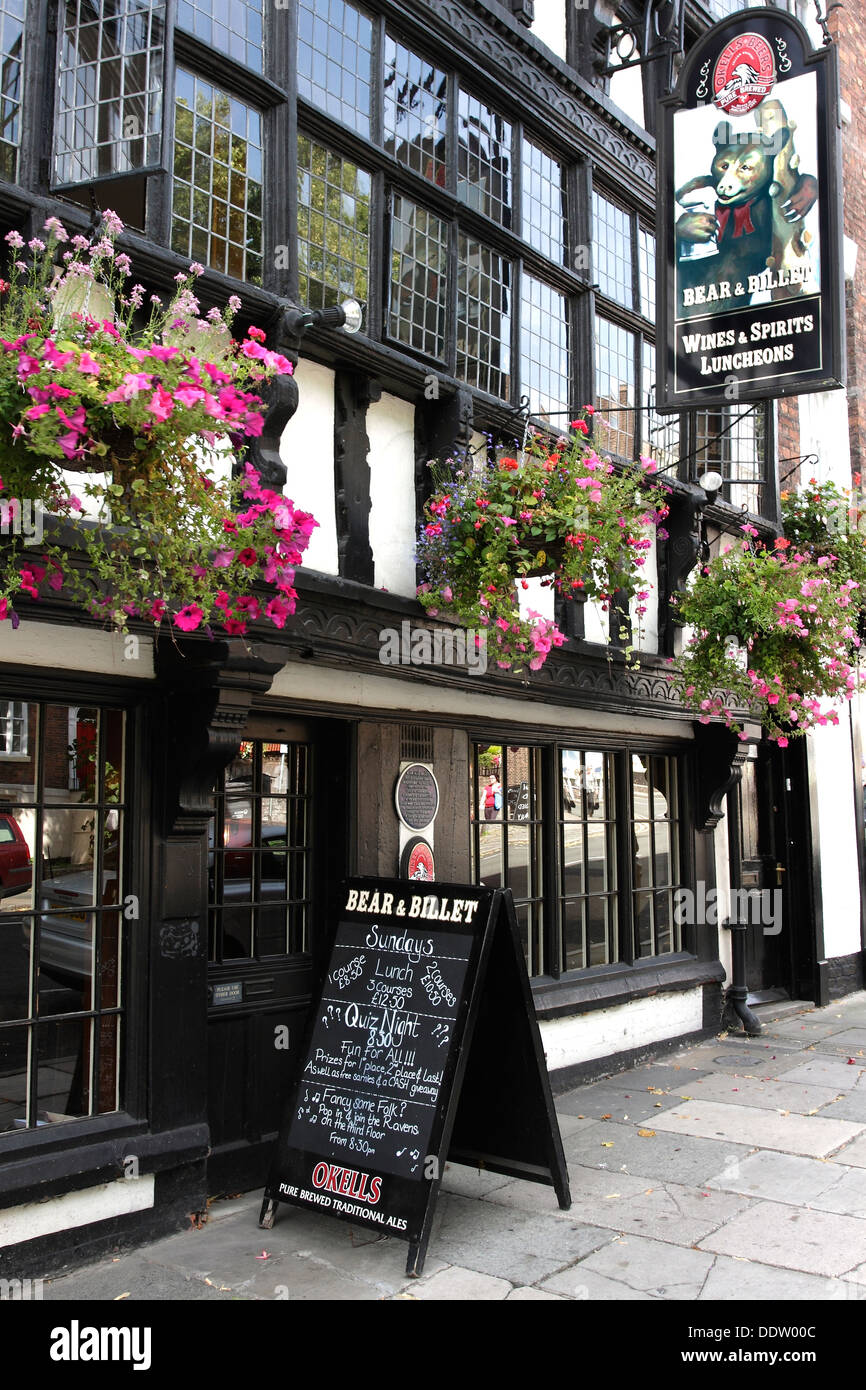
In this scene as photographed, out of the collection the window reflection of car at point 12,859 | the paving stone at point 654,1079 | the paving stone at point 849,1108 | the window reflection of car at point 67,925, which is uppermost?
the window reflection of car at point 12,859

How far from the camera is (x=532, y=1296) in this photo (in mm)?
4551

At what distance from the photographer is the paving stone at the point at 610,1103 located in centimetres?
746

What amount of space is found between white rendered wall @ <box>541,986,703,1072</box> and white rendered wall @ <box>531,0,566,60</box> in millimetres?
7414

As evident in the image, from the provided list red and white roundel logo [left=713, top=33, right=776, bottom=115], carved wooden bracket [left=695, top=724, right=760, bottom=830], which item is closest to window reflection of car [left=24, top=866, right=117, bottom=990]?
carved wooden bracket [left=695, top=724, right=760, bottom=830]

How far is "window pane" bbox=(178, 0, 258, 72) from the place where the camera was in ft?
18.6

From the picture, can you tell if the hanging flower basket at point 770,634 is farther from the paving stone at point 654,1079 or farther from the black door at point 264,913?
the black door at point 264,913

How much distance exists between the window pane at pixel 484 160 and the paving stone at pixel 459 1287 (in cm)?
624

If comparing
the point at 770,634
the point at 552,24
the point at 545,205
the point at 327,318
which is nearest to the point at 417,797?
the point at 327,318

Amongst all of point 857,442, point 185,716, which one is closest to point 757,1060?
point 185,716

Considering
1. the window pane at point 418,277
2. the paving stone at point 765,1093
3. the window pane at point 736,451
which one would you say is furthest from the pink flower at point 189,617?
the window pane at point 736,451

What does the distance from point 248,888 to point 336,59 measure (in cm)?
472

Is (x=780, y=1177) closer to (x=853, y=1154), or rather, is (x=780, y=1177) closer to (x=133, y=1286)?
(x=853, y=1154)

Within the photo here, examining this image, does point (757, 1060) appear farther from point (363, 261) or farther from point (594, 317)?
point (363, 261)

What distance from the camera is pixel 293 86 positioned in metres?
6.03
